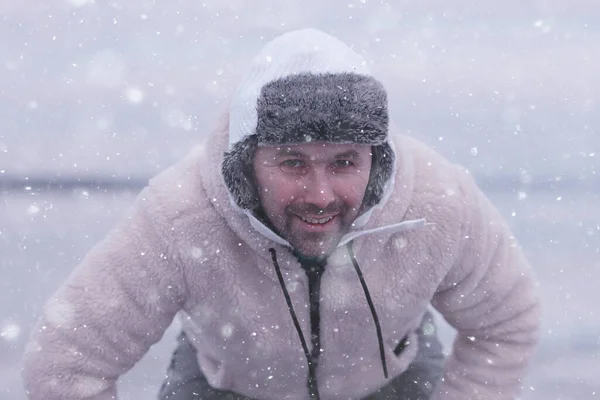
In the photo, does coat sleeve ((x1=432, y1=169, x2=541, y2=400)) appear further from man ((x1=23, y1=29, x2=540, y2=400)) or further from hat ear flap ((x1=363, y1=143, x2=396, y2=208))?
hat ear flap ((x1=363, y1=143, x2=396, y2=208))

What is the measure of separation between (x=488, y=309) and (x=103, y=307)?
0.70m

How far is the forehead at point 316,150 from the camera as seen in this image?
1200 millimetres

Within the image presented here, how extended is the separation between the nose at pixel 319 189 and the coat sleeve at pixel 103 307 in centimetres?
25

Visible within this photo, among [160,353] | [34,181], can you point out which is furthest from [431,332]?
[34,181]

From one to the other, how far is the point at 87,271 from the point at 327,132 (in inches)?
18.6

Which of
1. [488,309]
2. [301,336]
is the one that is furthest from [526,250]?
[301,336]

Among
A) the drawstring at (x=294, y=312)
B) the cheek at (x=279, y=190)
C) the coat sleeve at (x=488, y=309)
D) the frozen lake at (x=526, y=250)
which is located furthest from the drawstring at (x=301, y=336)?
the frozen lake at (x=526, y=250)

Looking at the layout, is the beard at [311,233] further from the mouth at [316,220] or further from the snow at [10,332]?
the snow at [10,332]

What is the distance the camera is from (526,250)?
2.45m

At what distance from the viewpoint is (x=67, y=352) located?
4.29 ft

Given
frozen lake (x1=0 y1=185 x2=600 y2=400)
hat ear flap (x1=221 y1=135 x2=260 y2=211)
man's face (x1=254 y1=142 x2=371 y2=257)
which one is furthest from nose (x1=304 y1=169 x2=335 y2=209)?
frozen lake (x1=0 y1=185 x2=600 y2=400)

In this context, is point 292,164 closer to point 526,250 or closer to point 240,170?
point 240,170

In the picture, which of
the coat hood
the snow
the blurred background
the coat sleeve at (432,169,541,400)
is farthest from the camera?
the blurred background

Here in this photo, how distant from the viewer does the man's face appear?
1209 millimetres
